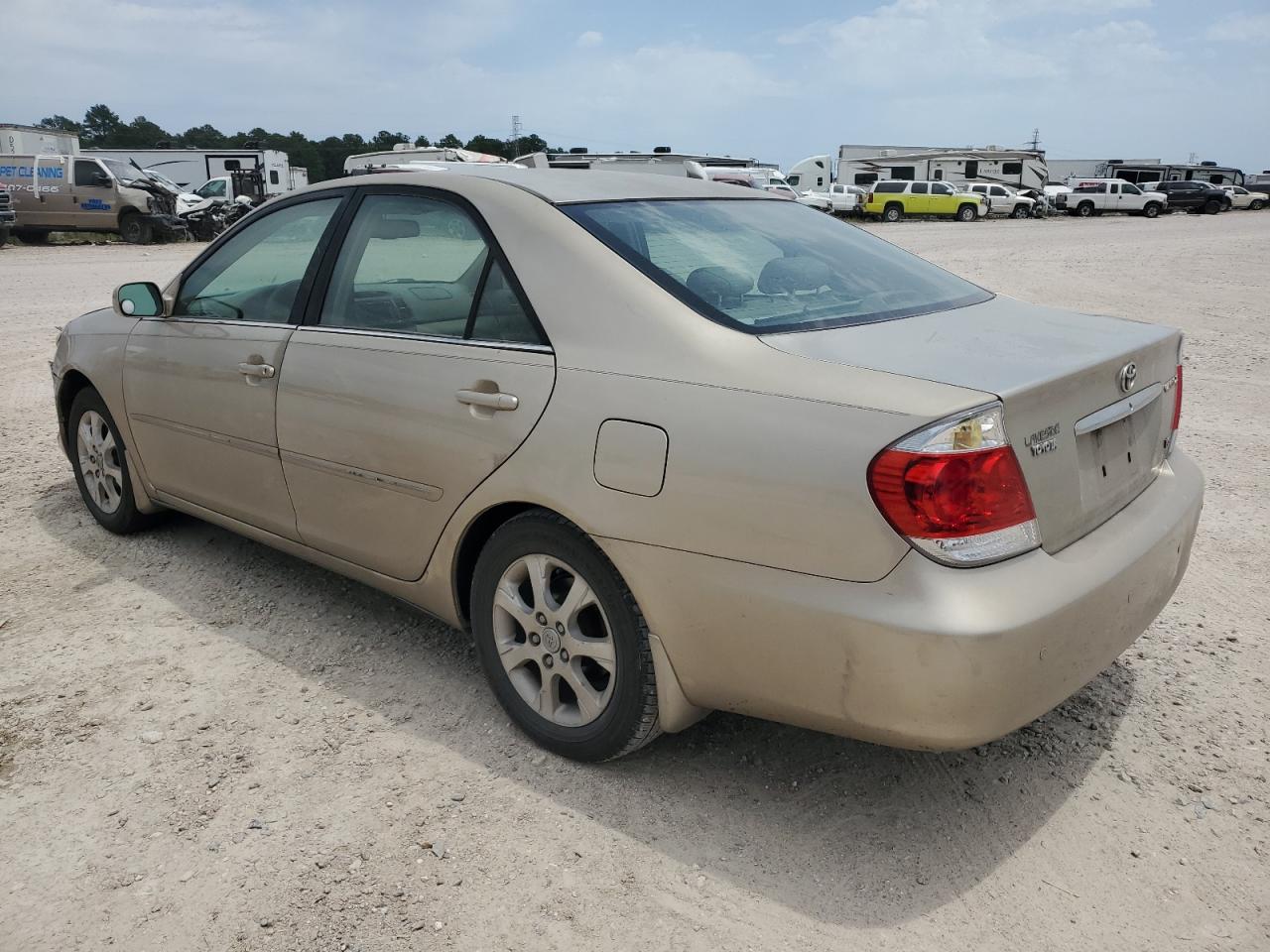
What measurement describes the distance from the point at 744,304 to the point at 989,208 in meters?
45.2

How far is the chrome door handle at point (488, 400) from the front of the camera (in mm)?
2824

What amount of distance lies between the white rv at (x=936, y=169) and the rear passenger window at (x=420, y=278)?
165ft

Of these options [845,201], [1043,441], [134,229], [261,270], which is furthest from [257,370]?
[845,201]

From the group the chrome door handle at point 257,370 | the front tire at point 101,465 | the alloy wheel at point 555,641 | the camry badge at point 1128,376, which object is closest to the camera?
the camry badge at point 1128,376

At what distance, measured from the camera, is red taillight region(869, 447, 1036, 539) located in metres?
2.20

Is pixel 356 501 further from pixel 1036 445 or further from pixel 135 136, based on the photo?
pixel 135 136

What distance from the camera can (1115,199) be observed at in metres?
46.0

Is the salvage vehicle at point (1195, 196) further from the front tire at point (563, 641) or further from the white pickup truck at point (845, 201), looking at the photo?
the front tire at point (563, 641)

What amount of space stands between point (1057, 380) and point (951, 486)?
44cm

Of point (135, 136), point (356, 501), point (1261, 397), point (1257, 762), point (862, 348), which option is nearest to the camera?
point (862, 348)

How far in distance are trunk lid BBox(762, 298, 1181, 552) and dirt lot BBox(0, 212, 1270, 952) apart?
79cm

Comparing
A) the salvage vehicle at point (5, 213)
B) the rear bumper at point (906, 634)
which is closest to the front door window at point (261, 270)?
the rear bumper at point (906, 634)

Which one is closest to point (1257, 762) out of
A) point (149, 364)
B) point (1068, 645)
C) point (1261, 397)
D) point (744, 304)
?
point (1068, 645)

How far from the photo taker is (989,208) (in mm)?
44188
